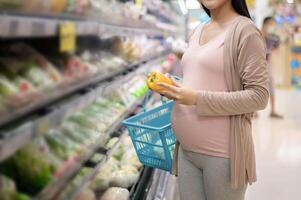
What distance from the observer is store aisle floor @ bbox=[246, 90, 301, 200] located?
3.74 m

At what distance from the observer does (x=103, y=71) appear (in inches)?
103

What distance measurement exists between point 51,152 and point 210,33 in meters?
0.93

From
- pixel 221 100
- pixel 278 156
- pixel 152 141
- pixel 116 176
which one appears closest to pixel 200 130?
pixel 221 100

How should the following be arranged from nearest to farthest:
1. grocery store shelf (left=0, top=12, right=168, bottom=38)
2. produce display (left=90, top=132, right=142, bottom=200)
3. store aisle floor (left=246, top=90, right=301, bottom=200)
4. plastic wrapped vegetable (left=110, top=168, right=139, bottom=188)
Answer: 1. grocery store shelf (left=0, top=12, right=168, bottom=38)
2. produce display (left=90, top=132, right=142, bottom=200)
3. plastic wrapped vegetable (left=110, top=168, right=139, bottom=188)
4. store aisle floor (left=246, top=90, right=301, bottom=200)

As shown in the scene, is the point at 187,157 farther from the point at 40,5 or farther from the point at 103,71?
the point at 40,5

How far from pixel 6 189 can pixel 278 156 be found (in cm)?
398

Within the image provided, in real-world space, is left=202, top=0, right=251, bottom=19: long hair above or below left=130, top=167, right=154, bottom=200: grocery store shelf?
above

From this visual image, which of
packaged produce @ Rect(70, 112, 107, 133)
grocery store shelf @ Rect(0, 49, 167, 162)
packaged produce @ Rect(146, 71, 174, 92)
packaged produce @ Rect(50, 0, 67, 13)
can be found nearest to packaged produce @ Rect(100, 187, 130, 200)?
packaged produce @ Rect(70, 112, 107, 133)

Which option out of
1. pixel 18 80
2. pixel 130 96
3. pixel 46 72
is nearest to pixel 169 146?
pixel 46 72

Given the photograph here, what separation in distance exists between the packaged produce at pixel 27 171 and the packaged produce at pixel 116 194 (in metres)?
0.91

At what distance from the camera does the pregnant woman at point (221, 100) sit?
1.84 m

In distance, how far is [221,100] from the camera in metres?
1.87

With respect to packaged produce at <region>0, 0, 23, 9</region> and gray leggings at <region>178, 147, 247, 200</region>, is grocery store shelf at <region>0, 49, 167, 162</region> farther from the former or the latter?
gray leggings at <region>178, 147, 247, 200</region>

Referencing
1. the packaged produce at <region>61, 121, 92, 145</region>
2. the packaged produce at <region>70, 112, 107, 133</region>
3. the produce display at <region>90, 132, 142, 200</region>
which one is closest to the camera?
the packaged produce at <region>61, 121, 92, 145</region>
